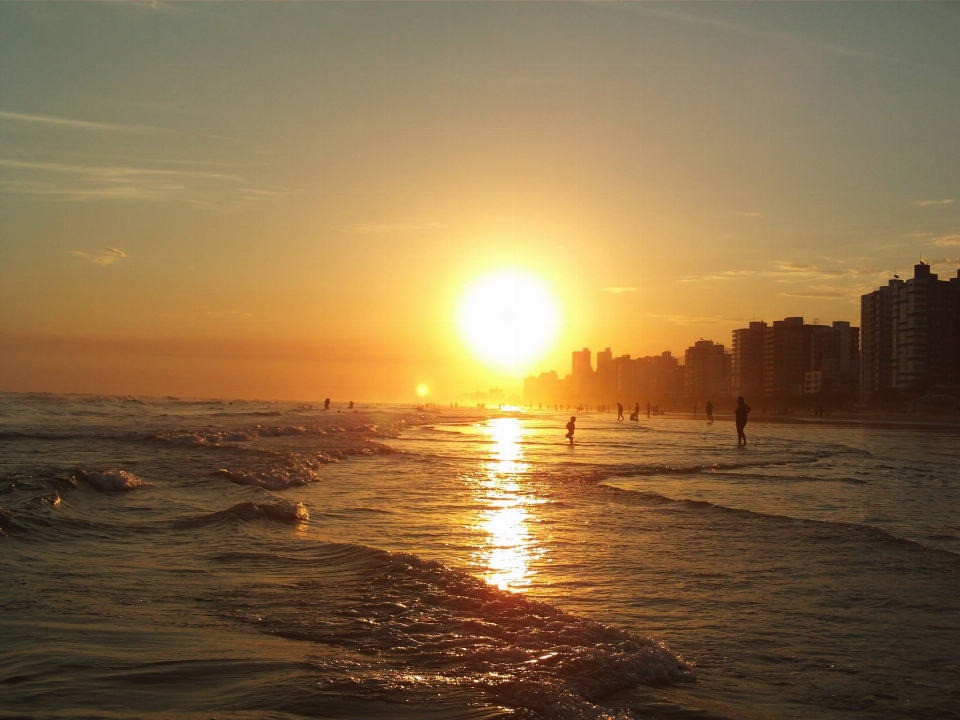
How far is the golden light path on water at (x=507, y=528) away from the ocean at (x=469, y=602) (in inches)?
2.8

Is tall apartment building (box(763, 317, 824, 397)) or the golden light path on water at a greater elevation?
tall apartment building (box(763, 317, 824, 397))

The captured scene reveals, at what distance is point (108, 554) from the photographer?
9867 mm

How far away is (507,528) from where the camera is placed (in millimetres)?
12430

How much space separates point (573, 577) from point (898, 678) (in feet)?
12.4

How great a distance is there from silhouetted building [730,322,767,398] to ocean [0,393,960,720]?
184 metres

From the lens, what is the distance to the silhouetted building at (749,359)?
191250 millimetres

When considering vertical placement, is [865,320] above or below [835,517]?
above

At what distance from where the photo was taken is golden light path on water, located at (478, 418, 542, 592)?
9.07 meters

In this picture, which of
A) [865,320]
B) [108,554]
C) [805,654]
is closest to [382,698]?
[805,654]

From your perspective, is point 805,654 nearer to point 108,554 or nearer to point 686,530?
point 686,530

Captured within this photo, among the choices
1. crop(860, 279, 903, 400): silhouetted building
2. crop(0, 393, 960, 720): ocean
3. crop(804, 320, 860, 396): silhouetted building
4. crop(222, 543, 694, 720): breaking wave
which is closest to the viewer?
crop(0, 393, 960, 720): ocean

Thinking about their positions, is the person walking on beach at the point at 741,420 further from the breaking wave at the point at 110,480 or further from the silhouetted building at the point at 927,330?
the silhouetted building at the point at 927,330

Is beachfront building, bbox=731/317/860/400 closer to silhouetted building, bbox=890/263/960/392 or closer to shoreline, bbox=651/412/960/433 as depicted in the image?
silhouetted building, bbox=890/263/960/392

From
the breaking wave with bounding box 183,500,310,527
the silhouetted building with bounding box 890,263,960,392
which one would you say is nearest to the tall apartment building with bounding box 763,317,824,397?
the silhouetted building with bounding box 890,263,960,392
